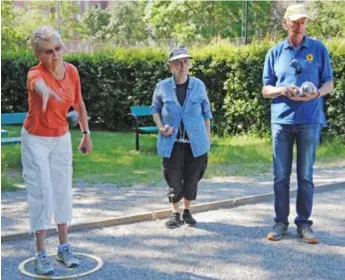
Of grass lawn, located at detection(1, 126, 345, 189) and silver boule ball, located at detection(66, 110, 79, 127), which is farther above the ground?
silver boule ball, located at detection(66, 110, 79, 127)

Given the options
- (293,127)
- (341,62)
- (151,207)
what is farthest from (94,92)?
(293,127)

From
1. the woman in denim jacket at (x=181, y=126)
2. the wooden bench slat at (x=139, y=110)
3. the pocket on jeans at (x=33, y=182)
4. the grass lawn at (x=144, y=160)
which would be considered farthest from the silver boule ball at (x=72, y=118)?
the wooden bench slat at (x=139, y=110)

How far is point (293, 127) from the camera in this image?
17.7ft

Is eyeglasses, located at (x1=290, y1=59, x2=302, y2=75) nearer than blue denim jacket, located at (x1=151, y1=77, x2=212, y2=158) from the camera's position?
Yes

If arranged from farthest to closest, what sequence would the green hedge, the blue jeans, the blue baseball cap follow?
the green hedge, the blue baseball cap, the blue jeans

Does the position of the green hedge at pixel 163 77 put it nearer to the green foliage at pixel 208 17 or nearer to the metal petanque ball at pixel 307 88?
the metal petanque ball at pixel 307 88

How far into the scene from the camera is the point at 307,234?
18.3 ft

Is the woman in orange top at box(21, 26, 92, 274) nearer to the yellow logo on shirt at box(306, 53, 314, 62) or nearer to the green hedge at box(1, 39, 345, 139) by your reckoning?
the yellow logo on shirt at box(306, 53, 314, 62)

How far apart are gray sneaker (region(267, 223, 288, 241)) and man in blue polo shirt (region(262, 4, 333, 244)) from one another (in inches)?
0.4

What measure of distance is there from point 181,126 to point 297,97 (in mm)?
1270

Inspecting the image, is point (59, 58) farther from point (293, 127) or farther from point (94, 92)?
point (94, 92)

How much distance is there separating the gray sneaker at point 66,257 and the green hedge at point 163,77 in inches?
326

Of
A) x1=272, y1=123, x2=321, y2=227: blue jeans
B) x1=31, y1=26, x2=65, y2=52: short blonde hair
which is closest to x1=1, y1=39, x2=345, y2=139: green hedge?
x1=272, y1=123, x2=321, y2=227: blue jeans

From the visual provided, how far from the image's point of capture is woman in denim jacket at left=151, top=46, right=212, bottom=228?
591cm
